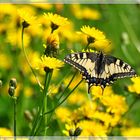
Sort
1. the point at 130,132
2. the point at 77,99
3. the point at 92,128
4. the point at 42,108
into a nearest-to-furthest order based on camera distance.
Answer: the point at 42,108
the point at 92,128
the point at 130,132
the point at 77,99

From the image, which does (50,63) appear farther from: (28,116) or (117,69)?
(28,116)

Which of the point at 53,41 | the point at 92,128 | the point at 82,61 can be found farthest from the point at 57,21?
the point at 92,128

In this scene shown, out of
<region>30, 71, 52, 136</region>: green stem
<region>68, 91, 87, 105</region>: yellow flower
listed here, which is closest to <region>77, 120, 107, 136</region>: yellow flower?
<region>30, 71, 52, 136</region>: green stem

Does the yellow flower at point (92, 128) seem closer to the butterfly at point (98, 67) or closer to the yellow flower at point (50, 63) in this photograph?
the butterfly at point (98, 67)

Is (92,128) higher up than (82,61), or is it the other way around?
(82,61)

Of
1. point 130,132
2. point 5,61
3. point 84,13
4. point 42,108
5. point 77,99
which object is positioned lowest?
point 130,132

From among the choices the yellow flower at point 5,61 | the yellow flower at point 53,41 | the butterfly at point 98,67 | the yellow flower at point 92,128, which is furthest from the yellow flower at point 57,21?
the yellow flower at point 5,61

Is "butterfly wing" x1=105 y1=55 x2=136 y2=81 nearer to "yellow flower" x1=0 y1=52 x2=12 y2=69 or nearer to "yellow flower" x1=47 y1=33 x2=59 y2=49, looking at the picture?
"yellow flower" x1=47 y1=33 x2=59 y2=49

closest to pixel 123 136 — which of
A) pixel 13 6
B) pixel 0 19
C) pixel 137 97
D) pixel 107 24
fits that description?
pixel 137 97
